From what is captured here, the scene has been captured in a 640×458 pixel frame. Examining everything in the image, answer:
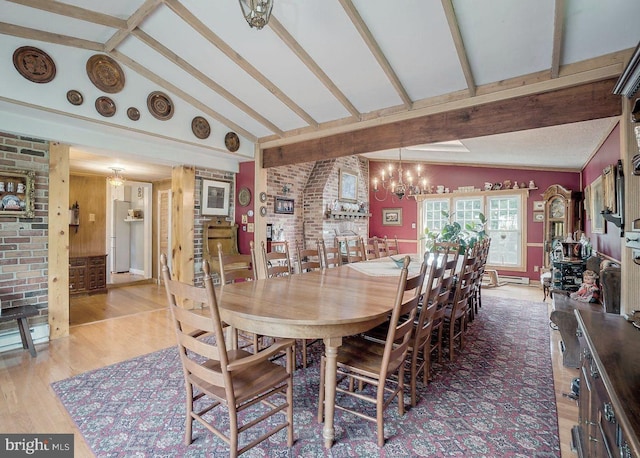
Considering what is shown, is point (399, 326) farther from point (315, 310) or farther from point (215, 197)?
point (215, 197)

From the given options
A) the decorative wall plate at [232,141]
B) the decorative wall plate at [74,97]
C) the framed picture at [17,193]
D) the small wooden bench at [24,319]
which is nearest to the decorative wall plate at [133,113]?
the decorative wall plate at [74,97]

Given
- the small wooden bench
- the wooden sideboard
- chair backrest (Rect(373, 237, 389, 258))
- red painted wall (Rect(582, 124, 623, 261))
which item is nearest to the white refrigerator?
the wooden sideboard

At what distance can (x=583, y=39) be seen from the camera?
2.35 meters

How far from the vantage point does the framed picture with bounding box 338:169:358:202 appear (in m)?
7.09

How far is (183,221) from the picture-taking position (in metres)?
4.55

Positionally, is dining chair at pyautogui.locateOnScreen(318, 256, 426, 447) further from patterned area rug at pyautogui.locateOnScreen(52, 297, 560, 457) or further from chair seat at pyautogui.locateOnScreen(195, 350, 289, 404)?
chair seat at pyautogui.locateOnScreen(195, 350, 289, 404)

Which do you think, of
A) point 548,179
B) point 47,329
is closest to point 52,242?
point 47,329

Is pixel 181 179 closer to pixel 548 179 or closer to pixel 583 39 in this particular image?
pixel 583 39

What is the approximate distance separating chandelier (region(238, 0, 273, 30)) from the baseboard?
3.64 metres

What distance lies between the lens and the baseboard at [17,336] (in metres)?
3.08

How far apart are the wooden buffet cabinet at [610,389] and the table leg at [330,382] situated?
103 centimetres

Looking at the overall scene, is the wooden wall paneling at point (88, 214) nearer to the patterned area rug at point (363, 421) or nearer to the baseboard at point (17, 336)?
the baseboard at point (17, 336)

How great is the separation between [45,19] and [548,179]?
7826mm

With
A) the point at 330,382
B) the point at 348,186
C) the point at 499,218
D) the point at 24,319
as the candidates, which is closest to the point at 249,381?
the point at 330,382
